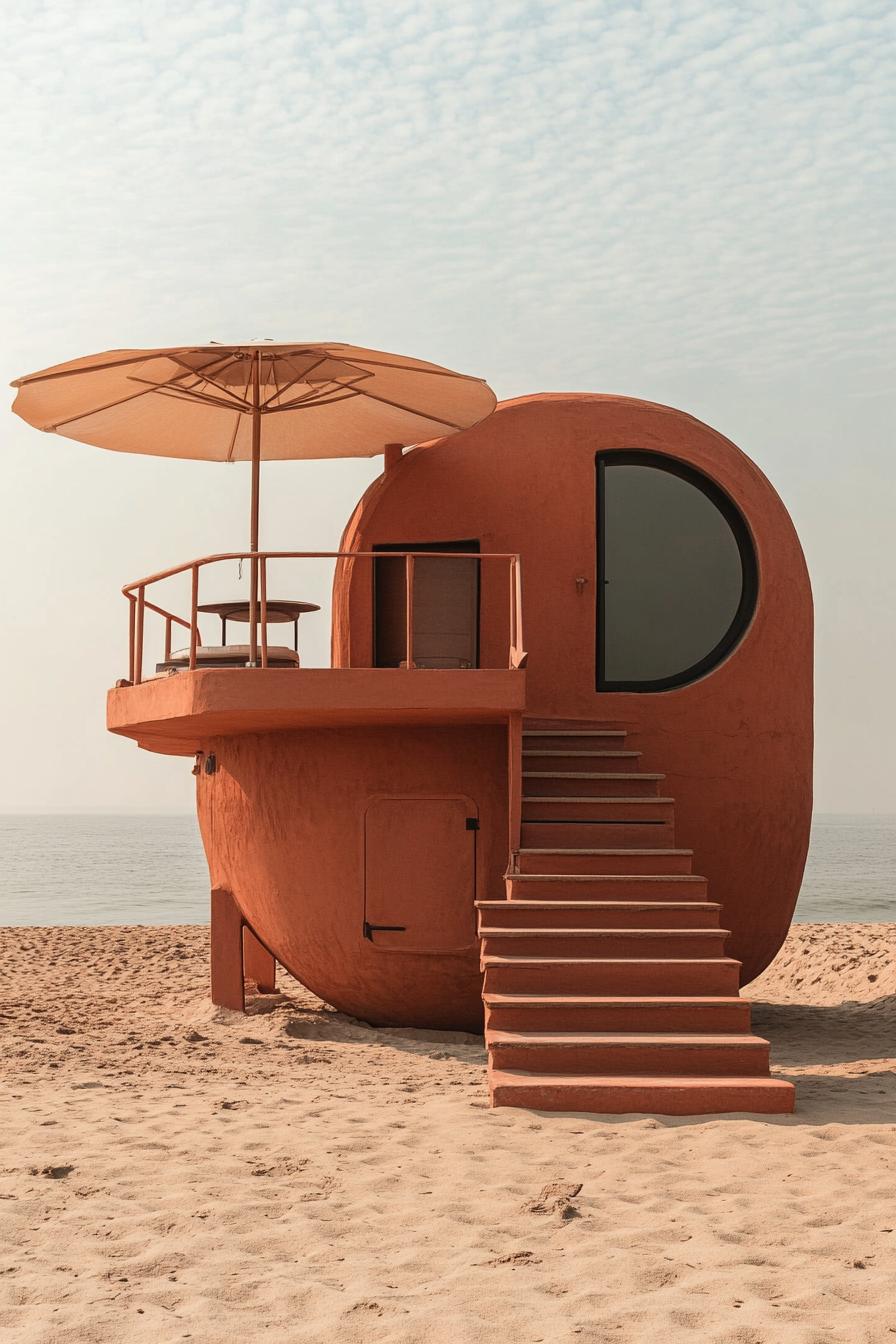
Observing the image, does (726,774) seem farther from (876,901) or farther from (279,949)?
(876,901)

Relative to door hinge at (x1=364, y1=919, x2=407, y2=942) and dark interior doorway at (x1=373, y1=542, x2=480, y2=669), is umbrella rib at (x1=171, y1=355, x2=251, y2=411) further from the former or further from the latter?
door hinge at (x1=364, y1=919, x2=407, y2=942)

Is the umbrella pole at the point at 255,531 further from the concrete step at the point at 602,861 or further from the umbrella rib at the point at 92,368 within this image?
the concrete step at the point at 602,861

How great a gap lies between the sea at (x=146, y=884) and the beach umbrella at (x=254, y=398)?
22903 millimetres

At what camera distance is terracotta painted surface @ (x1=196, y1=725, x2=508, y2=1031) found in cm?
1001

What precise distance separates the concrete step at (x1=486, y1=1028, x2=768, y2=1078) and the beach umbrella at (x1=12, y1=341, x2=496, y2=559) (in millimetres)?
4924

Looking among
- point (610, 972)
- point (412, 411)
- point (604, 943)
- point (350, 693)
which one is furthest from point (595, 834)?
point (412, 411)

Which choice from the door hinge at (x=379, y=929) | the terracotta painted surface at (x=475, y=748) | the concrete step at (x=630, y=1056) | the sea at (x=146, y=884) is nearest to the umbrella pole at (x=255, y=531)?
the terracotta painted surface at (x=475, y=748)

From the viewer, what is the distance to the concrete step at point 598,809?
32.3 feet

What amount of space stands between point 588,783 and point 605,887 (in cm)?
121

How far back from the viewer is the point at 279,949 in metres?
10.9

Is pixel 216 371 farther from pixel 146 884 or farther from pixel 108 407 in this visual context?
pixel 146 884

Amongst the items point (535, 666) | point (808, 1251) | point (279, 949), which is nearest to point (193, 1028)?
point (279, 949)

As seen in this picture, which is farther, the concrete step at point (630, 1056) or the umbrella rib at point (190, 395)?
the umbrella rib at point (190, 395)

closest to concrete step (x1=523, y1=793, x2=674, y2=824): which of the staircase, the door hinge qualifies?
the staircase
